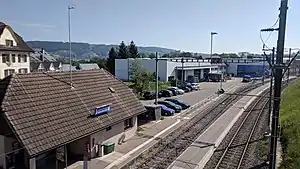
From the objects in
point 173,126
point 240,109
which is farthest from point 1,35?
point 240,109

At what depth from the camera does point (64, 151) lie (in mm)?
18547

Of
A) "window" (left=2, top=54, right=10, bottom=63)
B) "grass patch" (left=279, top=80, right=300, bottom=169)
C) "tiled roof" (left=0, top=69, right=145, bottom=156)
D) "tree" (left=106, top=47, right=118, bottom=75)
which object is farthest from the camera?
"tree" (left=106, top=47, right=118, bottom=75)

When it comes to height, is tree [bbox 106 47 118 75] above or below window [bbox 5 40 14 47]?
below

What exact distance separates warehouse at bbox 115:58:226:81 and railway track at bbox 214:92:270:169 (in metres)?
34.7

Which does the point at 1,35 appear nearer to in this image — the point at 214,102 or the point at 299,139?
the point at 214,102

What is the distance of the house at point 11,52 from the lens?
44.9 metres

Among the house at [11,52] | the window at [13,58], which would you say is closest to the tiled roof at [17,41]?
the house at [11,52]

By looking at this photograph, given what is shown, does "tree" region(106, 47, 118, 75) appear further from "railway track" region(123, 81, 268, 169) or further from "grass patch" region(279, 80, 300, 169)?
"grass patch" region(279, 80, 300, 169)

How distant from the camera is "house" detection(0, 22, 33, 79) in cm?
4494

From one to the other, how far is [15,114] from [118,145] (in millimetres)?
8890

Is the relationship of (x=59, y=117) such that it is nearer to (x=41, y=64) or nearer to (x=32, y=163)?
(x=32, y=163)

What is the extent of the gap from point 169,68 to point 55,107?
181 ft

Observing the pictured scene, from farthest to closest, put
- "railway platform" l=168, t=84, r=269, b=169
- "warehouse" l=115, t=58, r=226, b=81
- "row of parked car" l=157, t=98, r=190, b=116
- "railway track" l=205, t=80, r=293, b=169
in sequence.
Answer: "warehouse" l=115, t=58, r=226, b=81 → "row of parked car" l=157, t=98, r=190, b=116 → "railway track" l=205, t=80, r=293, b=169 → "railway platform" l=168, t=84, r=269, b=169

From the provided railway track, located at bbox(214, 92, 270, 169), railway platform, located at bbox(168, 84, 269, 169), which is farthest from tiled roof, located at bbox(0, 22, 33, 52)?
railway track, located at bbox(214, 92, 270, 169)
